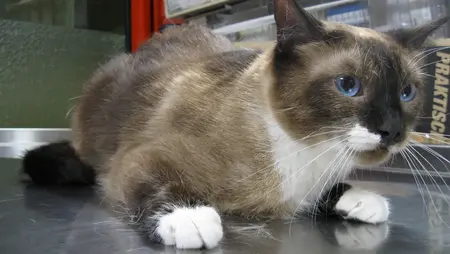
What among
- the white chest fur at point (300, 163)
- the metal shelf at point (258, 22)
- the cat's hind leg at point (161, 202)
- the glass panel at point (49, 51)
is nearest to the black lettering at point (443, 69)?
the metal shelf at point (258, 22)

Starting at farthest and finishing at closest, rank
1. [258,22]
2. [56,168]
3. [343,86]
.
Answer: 1. [258,22]
2. [56,168]
3. [343,86]

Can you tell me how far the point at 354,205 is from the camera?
1.05 meters

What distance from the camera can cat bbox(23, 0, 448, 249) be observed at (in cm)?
87

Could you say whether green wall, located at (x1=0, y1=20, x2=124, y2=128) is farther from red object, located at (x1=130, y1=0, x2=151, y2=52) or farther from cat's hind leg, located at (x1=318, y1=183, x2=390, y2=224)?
cat's hind leg, located at (x1=318, y1=183, x2=390, y2=224)

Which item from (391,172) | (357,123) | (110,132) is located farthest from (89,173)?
(391,172)

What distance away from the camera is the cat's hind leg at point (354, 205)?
3.38ft

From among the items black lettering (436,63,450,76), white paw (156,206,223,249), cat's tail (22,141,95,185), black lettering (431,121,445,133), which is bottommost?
cat's tail (22,141,95,185)

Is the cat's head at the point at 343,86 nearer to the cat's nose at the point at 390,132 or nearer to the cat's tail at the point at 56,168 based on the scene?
the cat's nose at the point at 390,132

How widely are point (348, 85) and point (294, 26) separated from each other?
0.15 m

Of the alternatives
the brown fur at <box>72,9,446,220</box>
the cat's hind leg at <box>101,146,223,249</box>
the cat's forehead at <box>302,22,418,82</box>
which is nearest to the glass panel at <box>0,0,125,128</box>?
the brown fur at <box>72,9,446,220</box>

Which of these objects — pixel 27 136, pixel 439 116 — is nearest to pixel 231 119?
pixel 439 116

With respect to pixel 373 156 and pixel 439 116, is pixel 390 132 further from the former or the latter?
pixel 439 116

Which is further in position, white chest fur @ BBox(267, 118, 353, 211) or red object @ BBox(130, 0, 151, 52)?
red object @ BBox(130, 0, 151, 52)

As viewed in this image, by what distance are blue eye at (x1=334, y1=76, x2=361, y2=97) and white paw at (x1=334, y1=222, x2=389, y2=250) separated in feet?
0.82
